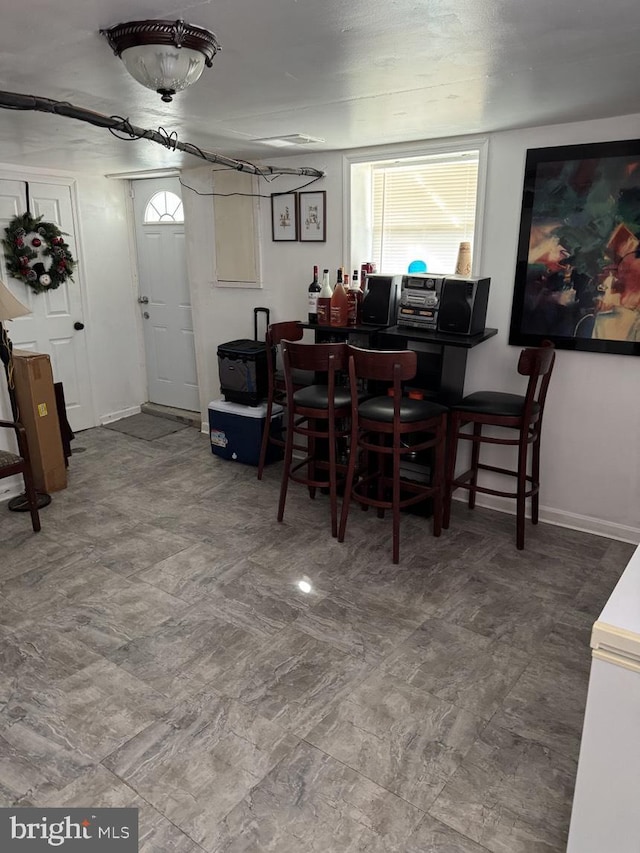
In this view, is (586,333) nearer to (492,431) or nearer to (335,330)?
(492,431)

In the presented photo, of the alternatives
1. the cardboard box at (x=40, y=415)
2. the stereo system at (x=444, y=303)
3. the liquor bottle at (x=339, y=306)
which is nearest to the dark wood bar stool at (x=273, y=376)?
the liquor bottle at (x=339, y=306)

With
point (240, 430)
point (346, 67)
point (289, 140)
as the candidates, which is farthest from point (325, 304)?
point (346, 67)

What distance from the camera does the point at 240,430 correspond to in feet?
14.1

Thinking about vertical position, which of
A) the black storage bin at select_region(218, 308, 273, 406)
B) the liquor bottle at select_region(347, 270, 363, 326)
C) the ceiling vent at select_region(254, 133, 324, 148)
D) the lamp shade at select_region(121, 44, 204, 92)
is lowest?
the black storage bin at select_region(218, 308, 273, 406)

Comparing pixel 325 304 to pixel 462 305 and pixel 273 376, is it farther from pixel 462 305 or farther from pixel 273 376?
pixel 462 305

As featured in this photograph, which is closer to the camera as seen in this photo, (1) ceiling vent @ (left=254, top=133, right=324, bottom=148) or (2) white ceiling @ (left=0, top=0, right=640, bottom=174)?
(2) white ceiling @ (left=0, top=0, right=640, bottom=174)

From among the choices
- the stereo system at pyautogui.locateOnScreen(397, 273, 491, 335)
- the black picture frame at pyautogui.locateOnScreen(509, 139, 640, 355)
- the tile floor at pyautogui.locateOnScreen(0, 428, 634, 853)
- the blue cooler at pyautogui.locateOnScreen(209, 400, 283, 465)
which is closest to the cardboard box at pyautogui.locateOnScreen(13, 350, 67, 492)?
the tile floor at pyautogui.locateOnScreen(0, 428, 634, 853)

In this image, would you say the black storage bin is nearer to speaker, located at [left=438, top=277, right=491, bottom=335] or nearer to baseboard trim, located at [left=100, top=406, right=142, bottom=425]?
speaker, located at [left=438, top=277, right=491, bottom=335]

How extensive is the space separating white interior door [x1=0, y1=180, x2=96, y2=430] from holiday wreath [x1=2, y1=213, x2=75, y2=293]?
0.24 ft

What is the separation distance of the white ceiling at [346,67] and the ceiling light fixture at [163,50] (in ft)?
0.13

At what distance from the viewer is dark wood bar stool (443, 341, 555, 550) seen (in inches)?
116

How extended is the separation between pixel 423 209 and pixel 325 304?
0.86m

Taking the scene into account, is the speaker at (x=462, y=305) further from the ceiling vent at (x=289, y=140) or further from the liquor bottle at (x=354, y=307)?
the ceiling vent at (x=289, y=140)

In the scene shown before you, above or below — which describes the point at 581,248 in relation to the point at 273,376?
above
